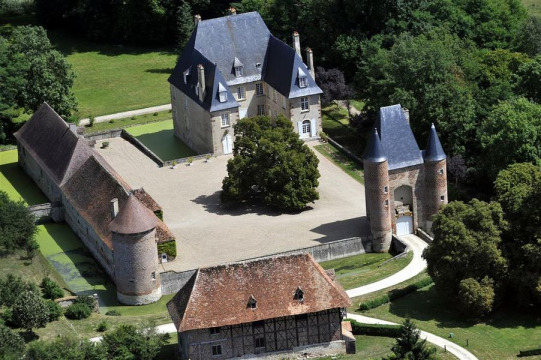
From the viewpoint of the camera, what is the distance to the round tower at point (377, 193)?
9862 cm

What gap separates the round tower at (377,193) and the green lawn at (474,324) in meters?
7.98

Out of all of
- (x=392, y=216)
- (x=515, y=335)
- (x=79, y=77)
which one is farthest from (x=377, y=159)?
(x=79, y=77)

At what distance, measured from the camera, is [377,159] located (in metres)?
98.5

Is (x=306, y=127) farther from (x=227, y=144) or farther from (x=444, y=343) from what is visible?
(x=444, y=343)

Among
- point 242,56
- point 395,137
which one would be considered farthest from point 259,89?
point 395,137

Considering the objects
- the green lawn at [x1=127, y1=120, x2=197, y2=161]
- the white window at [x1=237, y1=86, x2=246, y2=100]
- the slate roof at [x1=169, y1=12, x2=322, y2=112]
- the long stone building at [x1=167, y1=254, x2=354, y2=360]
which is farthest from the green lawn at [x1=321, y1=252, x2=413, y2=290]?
the white window at [x1=237, y1=86, x2=246, y2=100]

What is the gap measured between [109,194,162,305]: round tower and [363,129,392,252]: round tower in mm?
15677

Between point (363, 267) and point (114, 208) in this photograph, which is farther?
point (363, 267)

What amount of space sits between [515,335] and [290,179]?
Answer: 81.4ft

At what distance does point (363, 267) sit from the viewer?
320 ft

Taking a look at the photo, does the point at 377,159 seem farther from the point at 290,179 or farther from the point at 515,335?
the point at 515,335

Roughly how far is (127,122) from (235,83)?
14106 millimetres

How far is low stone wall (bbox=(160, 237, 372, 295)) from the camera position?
311 ft

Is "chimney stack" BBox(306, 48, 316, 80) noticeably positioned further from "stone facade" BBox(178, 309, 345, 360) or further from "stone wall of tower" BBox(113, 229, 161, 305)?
"stone facade" BBox(178, 309, 345, 360)
